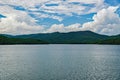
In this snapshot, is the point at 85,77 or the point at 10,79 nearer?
the point at 10,79

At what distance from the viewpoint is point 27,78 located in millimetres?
65125

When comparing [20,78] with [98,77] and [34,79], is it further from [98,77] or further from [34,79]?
[98,77]

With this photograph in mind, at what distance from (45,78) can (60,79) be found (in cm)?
508

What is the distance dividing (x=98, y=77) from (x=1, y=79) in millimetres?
31512

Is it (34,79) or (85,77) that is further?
(85,77)

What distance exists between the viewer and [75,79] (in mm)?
64438

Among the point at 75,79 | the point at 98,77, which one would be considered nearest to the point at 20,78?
the point at 75,79

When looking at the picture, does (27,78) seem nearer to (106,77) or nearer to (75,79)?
(75,79)

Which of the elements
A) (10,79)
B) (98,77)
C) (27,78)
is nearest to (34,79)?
(27,78)

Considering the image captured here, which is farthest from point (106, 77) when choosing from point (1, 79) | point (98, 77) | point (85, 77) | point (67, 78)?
point (1, 79)

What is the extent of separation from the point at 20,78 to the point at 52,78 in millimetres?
10287

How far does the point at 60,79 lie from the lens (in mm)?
63531

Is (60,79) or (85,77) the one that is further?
(85,77)

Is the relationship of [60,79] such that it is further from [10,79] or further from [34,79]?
[10,79]
